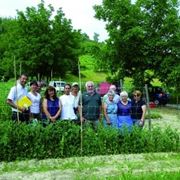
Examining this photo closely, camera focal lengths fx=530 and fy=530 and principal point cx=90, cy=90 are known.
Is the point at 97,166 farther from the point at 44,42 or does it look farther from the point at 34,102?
the point at 44,42

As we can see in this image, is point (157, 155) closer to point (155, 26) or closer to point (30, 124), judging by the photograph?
point (30, 124)

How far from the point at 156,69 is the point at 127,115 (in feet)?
72.0

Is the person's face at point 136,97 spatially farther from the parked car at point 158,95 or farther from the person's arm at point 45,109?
the parked car at point 158,95

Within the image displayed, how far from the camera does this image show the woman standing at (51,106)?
38.5 feet

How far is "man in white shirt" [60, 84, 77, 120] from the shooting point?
470 inches

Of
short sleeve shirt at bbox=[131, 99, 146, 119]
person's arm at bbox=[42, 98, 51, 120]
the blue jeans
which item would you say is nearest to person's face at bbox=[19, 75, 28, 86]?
person's arm at bbox=[42, 98, 51, 120]

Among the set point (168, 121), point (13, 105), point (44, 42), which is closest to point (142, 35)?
point (168, 121)

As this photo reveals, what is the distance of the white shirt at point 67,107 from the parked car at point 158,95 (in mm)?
23842

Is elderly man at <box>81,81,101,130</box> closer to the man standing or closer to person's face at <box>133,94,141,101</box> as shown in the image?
person's face at <box>133,94,141,101</box>

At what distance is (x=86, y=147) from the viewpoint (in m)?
11.5

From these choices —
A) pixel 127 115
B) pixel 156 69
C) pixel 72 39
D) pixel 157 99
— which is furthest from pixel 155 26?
pixel 127 115

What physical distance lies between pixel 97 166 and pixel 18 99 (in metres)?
2.87

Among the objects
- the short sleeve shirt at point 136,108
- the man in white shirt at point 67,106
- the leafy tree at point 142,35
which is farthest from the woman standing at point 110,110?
the leafy tree at point 142,35

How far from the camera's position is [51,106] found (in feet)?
38.7
